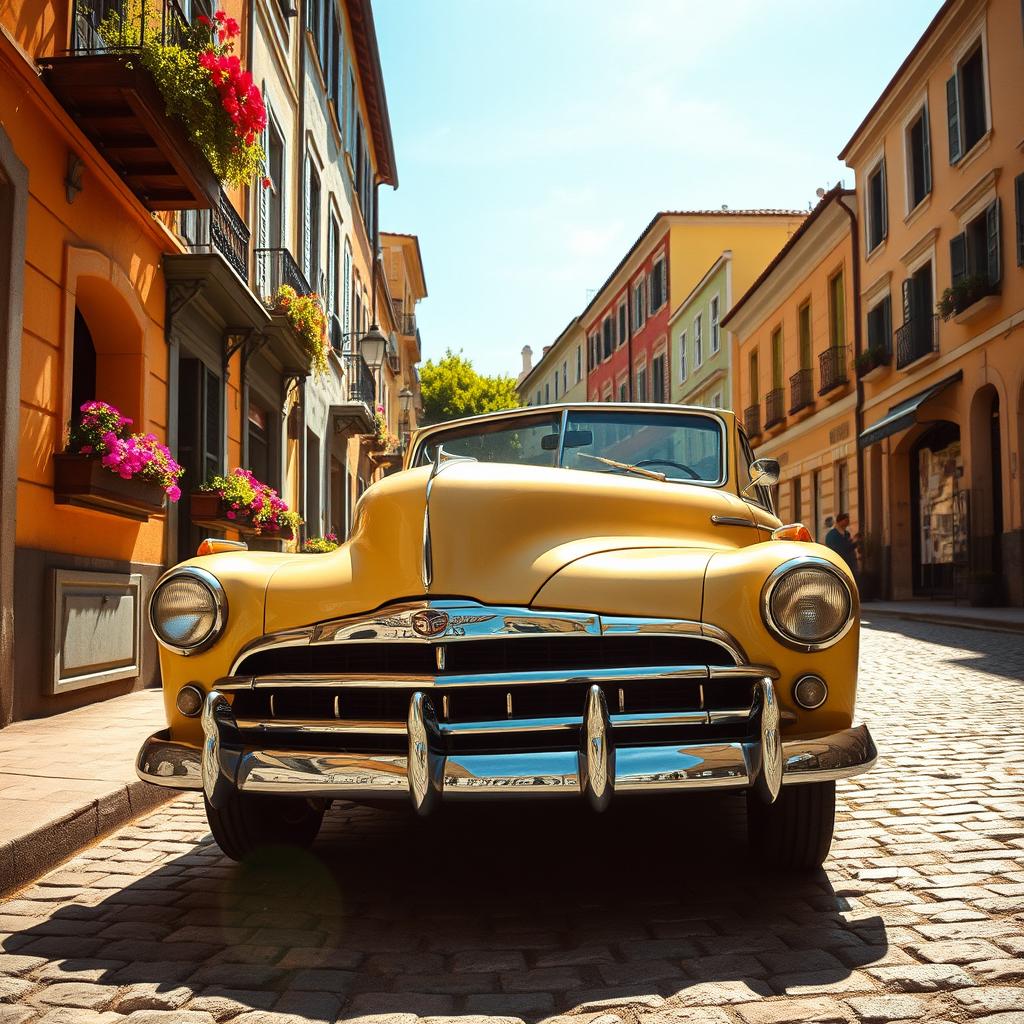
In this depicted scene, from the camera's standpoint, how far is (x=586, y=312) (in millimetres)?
49688

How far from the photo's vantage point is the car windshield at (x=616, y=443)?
4.47m

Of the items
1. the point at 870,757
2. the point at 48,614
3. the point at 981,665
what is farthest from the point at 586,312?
the point at 870,757

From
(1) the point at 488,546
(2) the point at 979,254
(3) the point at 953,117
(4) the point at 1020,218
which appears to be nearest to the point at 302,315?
(1) the point at 488,546

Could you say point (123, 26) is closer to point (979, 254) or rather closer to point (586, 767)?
point (586, 767)

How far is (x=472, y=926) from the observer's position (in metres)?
3.03

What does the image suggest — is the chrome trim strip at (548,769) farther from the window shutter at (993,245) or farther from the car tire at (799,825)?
the window shutter at (993,245)

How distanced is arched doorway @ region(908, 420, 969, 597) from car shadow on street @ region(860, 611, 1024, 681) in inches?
150

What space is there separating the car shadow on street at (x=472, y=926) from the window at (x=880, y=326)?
19355mm

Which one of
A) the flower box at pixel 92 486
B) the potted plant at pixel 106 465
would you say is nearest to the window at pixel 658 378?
the potted plant at pixel 106 465

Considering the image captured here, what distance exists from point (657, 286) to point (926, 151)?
18.7 m

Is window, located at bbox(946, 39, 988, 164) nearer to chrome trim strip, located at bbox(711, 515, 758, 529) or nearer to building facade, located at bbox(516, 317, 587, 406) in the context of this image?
chrome trim strip, located at bbox(711, 515, 758, 529)

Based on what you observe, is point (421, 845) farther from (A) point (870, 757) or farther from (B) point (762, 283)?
(B) point (762, 283)

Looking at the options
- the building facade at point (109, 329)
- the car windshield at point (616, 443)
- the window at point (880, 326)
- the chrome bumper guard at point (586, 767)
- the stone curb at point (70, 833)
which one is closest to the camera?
the chrome bumper guard at point (586, 767)

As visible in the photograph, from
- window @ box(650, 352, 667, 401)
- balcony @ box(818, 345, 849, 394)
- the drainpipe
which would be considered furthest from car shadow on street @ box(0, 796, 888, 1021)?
window @ box(650, 352, 667, 401)
